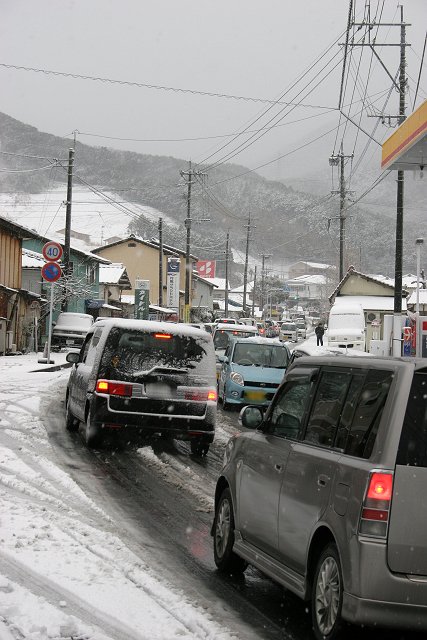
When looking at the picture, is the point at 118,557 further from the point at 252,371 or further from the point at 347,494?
the point at 252,371

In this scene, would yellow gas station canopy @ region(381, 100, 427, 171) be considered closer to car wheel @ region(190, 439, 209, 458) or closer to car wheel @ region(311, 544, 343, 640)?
car wheel @ region(190, 439, 209, 458)

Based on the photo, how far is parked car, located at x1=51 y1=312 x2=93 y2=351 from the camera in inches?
1780

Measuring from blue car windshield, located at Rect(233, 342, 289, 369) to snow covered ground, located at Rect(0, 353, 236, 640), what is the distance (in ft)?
37.7

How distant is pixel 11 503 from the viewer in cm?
837

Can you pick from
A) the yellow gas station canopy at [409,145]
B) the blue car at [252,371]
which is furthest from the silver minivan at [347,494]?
the blue car at [252,371]

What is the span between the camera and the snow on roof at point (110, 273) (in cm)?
7150

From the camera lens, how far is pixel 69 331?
149ft

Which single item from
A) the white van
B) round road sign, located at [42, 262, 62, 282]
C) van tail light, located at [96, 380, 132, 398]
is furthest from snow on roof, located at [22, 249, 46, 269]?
van tail light, located at [96, 380, 132, 398]

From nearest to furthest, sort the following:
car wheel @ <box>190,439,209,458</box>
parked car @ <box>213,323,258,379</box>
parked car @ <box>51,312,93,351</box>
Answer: car wheel @ <box>190,439,209,458</box> < parked car @ <box>213,323,258,379</box> < parked car @ <box>51,312,93,351</box>

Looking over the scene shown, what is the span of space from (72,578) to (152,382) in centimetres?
604

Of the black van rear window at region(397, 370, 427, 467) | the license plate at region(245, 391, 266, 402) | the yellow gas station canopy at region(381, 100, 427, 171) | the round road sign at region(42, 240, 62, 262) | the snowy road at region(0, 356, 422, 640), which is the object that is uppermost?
the yellow gas station canopy at region(381, 100, 427, 171)

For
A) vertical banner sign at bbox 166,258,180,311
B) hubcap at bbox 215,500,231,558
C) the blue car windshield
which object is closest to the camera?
hubcap at bbox 215,500,231,558

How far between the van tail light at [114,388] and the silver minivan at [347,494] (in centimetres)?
575

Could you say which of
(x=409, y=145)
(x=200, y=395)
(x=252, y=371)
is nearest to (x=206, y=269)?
(x=252, y=371)
